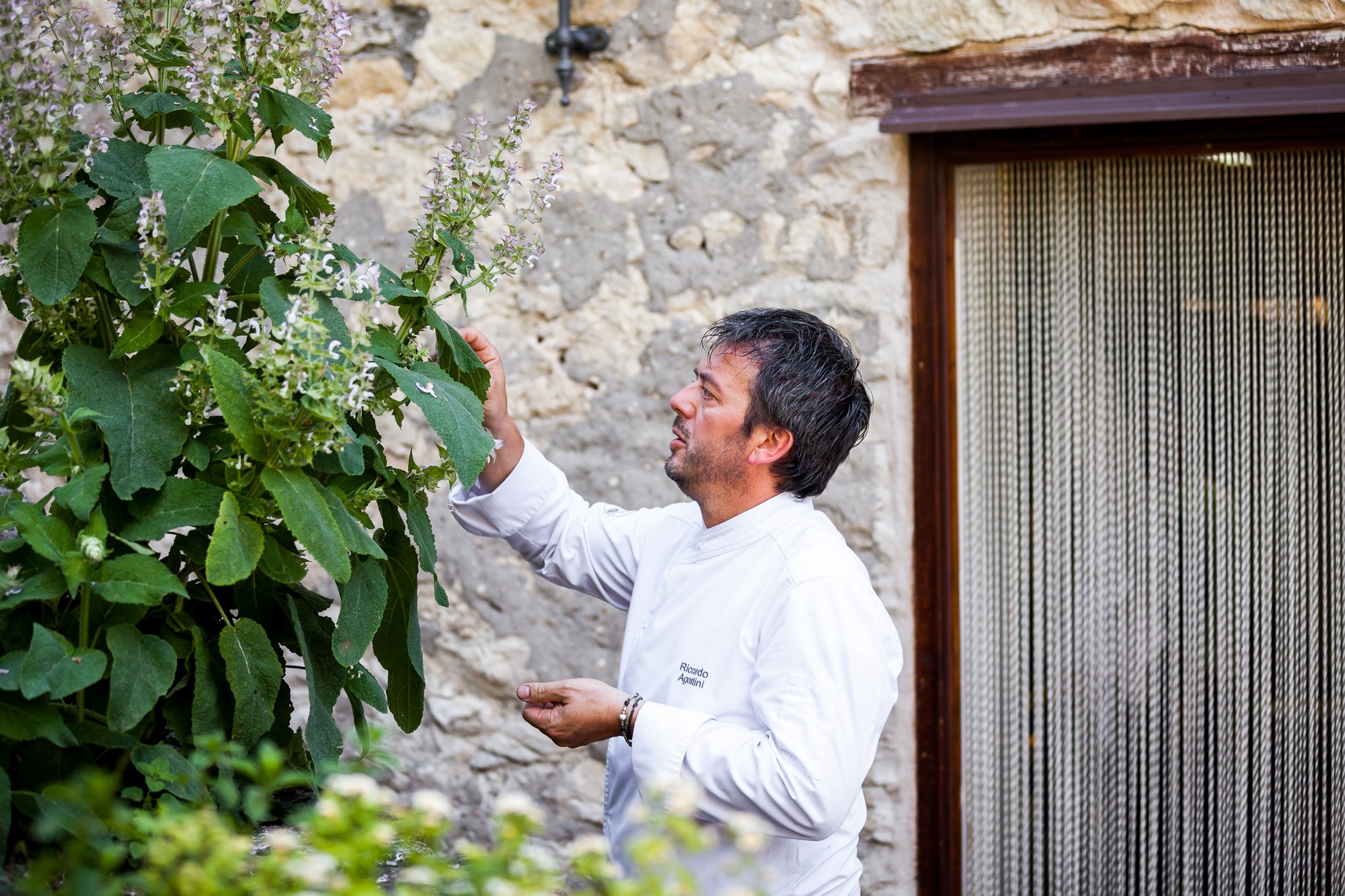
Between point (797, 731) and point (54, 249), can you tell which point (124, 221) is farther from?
point (797, 731)

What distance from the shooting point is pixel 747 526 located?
2.01 meters

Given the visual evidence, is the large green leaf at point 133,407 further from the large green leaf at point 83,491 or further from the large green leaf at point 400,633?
the large green leaf at point 400,633

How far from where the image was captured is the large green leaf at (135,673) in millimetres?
1214

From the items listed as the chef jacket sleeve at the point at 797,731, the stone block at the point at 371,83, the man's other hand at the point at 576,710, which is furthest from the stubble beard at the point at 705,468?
the stone block at the point at 371,83

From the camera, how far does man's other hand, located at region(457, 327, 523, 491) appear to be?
206cm

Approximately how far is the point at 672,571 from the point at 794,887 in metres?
0.58

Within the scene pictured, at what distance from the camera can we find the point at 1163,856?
9.59 ft

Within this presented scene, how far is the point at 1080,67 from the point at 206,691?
2.49 meters

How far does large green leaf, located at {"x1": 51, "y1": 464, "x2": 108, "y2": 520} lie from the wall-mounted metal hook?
2.17 metres

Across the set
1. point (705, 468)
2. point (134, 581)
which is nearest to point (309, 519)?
point (134, 581)

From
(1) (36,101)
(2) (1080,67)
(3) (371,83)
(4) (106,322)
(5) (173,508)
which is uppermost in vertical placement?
(3) (371,83)

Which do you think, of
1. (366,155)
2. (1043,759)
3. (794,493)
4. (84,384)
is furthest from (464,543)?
(84,384)

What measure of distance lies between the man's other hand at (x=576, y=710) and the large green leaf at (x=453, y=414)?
18.8 inches

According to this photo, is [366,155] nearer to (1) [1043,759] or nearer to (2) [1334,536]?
(1) [1043,759]
